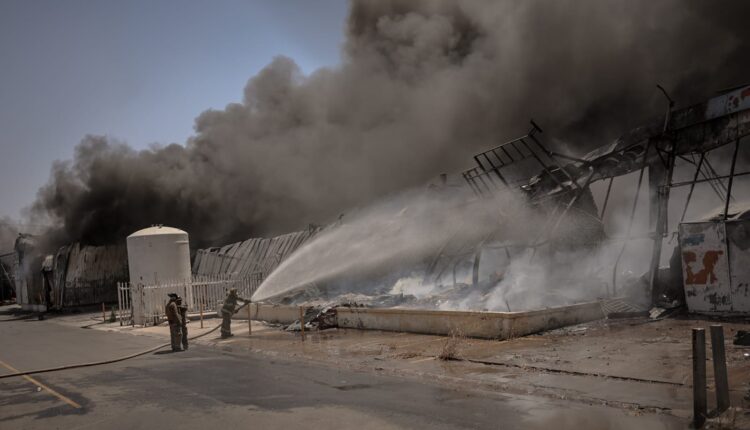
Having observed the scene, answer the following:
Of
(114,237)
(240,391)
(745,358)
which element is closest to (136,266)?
(114,237)

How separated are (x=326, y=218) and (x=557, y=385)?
1011 inches

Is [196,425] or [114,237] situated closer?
[196,425]

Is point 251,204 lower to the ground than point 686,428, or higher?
higher

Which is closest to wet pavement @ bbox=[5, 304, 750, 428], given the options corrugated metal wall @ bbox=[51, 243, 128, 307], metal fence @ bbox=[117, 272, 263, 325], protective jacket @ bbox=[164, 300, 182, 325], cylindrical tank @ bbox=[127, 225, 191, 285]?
protective jacket @ bbox=[164, 300, 182, 325]

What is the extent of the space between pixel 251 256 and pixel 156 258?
6192mm

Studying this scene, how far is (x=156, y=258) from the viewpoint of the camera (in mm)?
20906

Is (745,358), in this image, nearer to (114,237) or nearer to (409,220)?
(409,220)

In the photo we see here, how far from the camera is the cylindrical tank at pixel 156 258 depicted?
20.8 metres

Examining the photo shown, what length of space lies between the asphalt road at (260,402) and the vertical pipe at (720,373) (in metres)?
0.47

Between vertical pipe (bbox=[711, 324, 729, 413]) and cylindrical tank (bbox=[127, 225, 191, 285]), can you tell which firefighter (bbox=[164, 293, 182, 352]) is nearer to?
cylindrical tank (bbox=[127, 225, 191, 285])

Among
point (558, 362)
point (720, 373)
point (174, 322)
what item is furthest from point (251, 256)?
point (720, 373)

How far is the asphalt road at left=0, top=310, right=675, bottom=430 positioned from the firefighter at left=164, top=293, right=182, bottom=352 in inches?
Answer: 64.8

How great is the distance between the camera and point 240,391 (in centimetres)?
811

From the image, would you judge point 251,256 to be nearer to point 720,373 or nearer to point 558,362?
point 558,362
